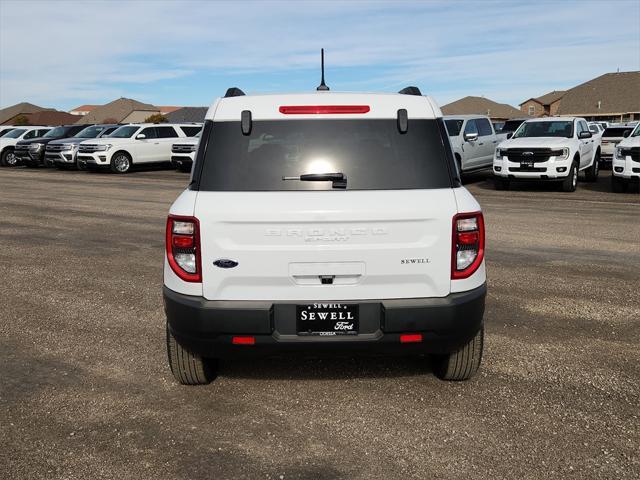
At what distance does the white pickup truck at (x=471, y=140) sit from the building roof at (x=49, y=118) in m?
91.4

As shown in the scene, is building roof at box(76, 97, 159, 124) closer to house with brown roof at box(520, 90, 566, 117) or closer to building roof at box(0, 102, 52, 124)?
building roof at box(0, 102, 52, 124)

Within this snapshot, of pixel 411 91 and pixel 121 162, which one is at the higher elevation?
pixel 411 91

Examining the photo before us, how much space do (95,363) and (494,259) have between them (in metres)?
5.30

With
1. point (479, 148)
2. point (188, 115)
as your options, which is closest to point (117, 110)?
point (188, 115)

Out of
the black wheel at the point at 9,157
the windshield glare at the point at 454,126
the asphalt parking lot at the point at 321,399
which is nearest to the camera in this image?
the asphalt parking lot at the point at 321,399

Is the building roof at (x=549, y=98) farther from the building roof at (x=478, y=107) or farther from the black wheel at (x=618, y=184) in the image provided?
the black wheel at (x=618, y=184)

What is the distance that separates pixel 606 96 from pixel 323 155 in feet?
258

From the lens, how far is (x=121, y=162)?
2516 centimetres

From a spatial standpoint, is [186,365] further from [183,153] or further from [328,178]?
[183,153]

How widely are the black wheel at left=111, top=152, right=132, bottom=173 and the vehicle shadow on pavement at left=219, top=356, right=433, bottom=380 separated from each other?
21809 mm

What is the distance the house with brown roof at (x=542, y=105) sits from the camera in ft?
332

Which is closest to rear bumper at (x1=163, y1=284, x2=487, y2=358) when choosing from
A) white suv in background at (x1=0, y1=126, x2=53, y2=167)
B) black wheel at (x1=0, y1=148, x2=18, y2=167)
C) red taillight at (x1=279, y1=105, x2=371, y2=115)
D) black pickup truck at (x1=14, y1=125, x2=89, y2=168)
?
red taillight at (x1=279, y1=105, x2=371, y2=115)

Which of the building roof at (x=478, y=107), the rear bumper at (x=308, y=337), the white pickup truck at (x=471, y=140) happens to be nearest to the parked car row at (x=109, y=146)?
the white pickup truck at (x=471, y=140)

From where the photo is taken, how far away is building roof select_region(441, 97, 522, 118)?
89.3 metres
